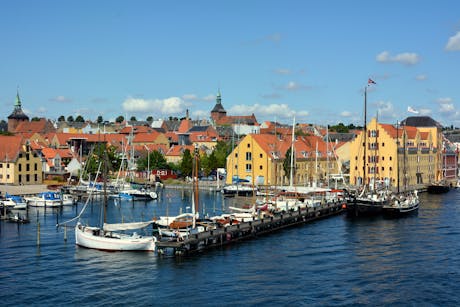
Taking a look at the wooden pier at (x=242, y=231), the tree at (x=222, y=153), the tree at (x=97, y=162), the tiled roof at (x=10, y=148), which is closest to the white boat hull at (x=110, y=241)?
the wooden pier at (x=242, y=231)

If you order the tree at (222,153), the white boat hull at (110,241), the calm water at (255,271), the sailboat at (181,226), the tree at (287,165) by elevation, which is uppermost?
the tree at (222,153)

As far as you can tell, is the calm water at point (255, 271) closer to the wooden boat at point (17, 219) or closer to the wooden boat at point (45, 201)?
the wooden boat at point (17, 219)

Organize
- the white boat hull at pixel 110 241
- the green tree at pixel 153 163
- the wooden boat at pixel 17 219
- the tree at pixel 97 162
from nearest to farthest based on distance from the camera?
the white boat hull at pixel 110 241
the wooden boat at pixel 17 219
the tree at pixel 97 162
the green tree at pixel 153 163

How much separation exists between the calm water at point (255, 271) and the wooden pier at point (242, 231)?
1.14 metres

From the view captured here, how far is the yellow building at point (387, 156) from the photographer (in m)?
120

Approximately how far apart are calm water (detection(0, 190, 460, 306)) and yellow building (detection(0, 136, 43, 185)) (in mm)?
44266

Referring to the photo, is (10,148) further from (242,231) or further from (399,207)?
(399,207)

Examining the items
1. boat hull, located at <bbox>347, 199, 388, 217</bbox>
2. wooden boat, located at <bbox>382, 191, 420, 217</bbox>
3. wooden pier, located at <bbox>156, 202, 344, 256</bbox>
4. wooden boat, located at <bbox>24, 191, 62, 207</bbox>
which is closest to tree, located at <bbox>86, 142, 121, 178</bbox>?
wooden boat, located at <bbox>24, 191, 62, 207</bbox>

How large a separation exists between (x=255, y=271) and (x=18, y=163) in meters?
75.2

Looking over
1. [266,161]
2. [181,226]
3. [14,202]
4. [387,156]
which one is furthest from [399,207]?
[14,202]

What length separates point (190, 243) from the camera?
56.2 metres

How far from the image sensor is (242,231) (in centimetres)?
6562

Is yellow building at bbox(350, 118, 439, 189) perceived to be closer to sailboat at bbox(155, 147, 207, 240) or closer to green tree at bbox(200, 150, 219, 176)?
green tree at bbox(200, 150, 219, 176)

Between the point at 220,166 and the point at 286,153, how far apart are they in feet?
76.3
